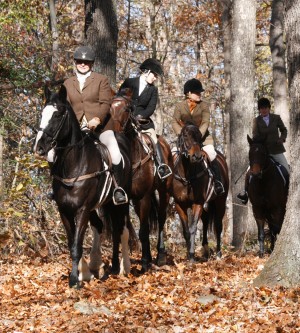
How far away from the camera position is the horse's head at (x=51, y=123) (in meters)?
9.91

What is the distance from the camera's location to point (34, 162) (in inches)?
585

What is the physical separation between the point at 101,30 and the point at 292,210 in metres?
Result: 6.62

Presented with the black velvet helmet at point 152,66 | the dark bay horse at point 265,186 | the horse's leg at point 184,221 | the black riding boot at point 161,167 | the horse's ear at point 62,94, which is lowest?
the horse's leg at point 184,221

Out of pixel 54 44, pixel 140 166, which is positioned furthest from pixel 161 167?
pixel 54 44

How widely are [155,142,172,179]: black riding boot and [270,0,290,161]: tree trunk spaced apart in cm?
1183

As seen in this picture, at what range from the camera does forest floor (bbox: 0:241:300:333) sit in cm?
816

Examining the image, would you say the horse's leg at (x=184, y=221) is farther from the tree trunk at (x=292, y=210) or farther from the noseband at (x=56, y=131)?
the noseband at (x=56, y=131)

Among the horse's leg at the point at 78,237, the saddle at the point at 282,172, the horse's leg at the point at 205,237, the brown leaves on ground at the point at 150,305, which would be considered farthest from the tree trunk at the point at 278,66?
the horse's leg at the point at 78,237

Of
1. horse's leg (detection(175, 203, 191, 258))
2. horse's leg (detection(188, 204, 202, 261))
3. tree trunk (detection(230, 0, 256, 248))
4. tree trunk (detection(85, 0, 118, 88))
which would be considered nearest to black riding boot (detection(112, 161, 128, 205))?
horse's leg (detection(188, 204, 202, 261))

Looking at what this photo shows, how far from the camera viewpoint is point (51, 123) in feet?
33.1

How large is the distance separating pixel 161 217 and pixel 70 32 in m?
18.0

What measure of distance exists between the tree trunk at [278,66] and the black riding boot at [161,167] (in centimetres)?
1183

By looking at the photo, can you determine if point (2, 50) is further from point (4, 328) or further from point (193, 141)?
point (4, 328)

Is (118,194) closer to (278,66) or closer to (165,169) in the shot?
(165,169)
